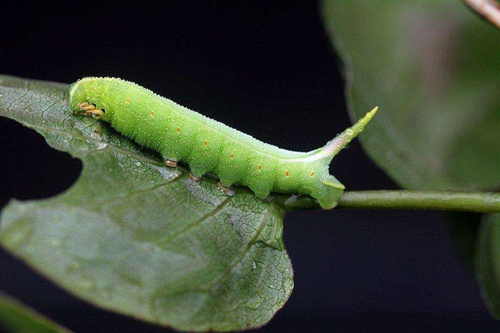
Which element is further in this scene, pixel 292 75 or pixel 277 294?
pixel 292 75

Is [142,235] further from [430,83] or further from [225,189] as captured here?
[430,83]

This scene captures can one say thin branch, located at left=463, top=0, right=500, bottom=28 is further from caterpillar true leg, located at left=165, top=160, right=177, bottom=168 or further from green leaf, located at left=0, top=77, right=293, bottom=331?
caterpillar true leg, located at left=165, top=160, right=177, bottom=168

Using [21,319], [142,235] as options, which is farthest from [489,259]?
[21,319]

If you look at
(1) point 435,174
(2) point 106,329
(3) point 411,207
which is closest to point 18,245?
(3) point 411,207

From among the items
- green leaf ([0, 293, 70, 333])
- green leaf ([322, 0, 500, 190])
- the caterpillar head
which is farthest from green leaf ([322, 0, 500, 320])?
green leaf ([0, 293, 70, 333])

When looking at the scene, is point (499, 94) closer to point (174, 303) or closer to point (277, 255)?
point (277, 255)

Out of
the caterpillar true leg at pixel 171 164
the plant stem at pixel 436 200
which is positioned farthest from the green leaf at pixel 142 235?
the plant stem at pixel 436 200
